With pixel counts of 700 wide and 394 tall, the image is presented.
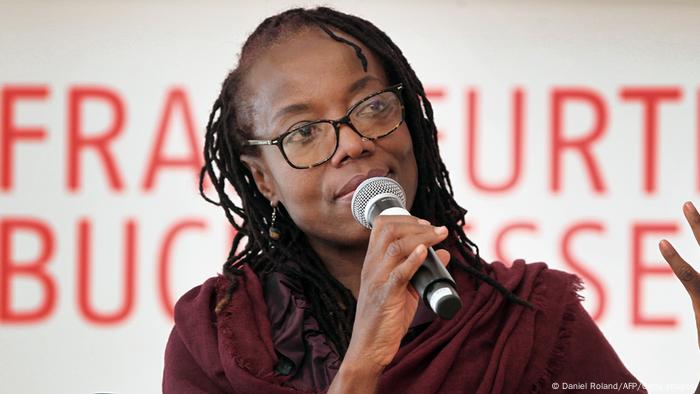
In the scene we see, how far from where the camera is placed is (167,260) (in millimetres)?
2871

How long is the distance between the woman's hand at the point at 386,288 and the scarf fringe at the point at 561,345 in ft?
1.15

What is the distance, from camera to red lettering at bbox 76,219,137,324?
2834mm

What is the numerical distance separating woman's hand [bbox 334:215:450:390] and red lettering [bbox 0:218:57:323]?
1.81 m

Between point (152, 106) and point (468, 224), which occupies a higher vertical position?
point (152, 106)

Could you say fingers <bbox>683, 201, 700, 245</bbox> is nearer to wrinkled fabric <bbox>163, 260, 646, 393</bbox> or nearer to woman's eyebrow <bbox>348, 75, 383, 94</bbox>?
wrinkled fabric <bbox>163, 260, 646, 393</bbox>

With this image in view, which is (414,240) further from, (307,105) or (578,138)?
(578,138)

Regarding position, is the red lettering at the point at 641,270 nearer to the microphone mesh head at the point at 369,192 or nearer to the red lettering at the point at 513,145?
the red lettering at the point at 513,145

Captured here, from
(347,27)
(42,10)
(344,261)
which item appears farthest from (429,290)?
(42,10)

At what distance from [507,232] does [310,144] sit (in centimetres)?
147

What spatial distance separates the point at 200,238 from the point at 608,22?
4.87ft

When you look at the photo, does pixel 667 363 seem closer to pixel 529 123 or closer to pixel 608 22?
pixel 529 123

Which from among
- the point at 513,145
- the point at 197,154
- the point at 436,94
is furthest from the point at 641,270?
the point at 197,154

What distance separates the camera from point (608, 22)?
9.70 ft

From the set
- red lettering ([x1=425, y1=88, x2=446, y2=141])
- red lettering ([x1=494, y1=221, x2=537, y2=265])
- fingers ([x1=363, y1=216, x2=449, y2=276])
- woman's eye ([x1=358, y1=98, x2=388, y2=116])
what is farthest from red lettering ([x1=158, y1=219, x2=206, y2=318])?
fingers ([x1=363, y1=216, x2=449, y2=276])
